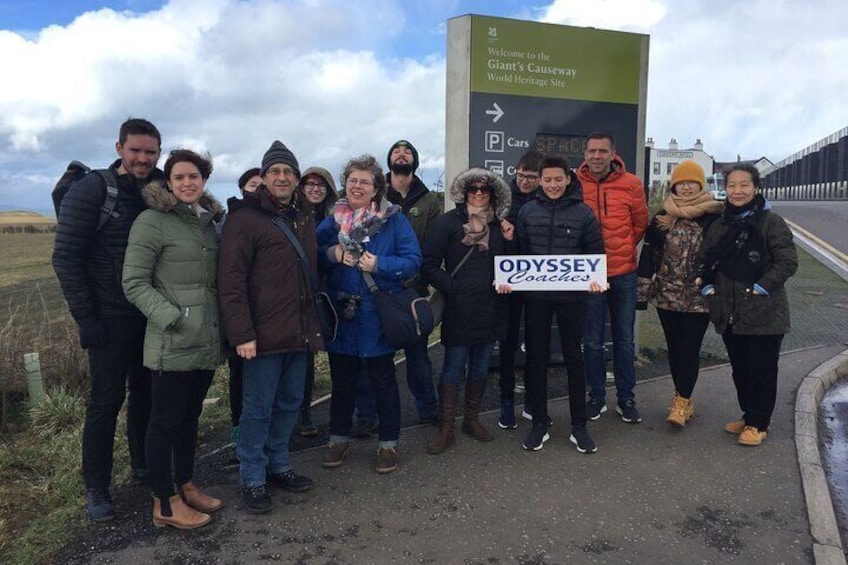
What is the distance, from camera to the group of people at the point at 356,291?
3383 millimetres

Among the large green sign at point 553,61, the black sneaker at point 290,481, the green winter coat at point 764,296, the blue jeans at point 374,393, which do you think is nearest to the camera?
the black sneaker at point 290,481

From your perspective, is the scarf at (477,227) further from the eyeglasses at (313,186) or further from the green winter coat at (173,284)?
the green winter coat at (173,284)

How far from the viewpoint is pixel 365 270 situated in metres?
3.99

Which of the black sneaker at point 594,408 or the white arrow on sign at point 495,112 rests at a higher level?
the white arrow on sign at point 495,112

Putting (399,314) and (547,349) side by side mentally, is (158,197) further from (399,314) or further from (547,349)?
(547,349)

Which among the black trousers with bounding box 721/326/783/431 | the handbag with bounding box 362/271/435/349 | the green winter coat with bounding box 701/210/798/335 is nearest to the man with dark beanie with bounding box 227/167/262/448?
the handbag with bounding box 362/271/435/349

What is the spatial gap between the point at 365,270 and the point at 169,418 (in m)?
1.42

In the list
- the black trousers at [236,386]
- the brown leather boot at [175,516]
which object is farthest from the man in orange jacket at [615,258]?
the brown leather boot at [175,516]

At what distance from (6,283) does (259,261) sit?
14272 millimetres

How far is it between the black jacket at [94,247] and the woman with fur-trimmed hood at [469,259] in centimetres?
189

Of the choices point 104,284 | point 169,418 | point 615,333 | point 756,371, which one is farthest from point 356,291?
point 756,371

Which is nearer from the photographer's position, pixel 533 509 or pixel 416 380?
pixel 533 509

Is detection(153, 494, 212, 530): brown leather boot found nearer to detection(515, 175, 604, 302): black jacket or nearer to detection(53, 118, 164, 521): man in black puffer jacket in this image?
detection(53, 118, 164, 521): man in black puffer jacket

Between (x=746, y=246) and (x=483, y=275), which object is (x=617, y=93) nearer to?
(x=746, y=246)
